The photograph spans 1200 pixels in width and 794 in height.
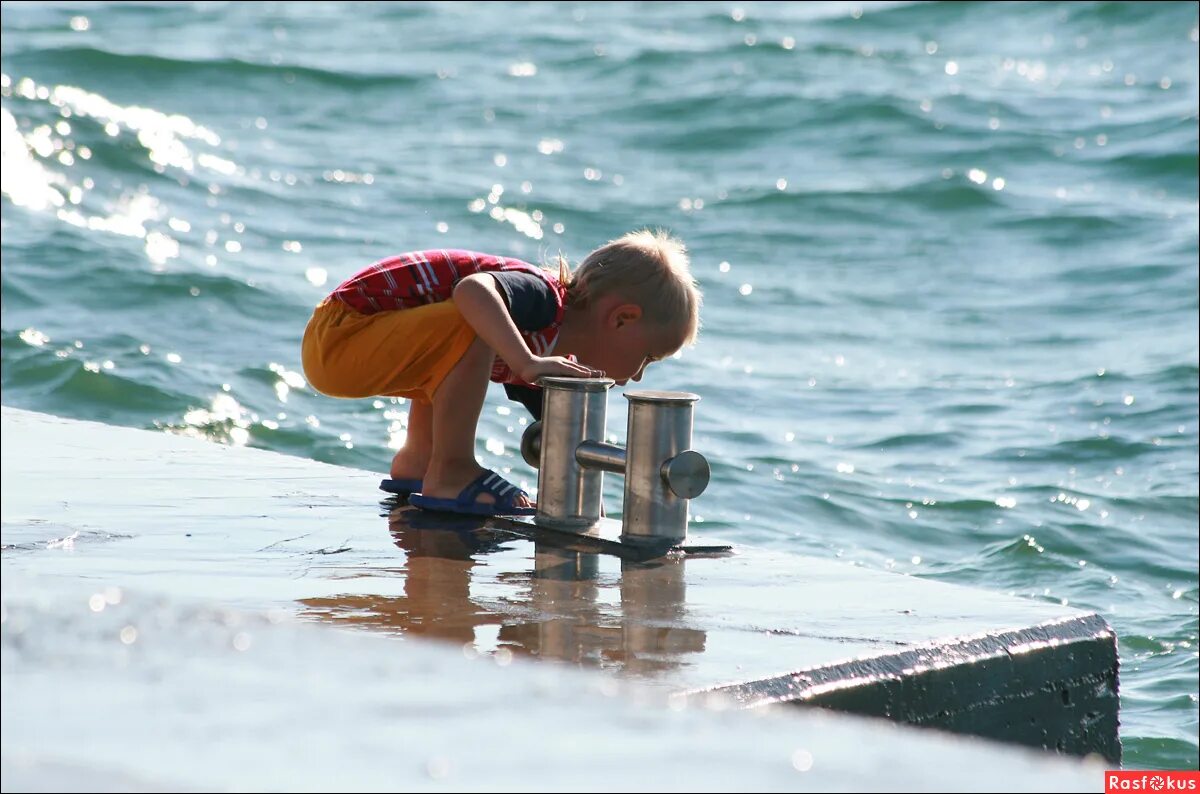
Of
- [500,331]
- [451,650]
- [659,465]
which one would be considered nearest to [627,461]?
[659,465]

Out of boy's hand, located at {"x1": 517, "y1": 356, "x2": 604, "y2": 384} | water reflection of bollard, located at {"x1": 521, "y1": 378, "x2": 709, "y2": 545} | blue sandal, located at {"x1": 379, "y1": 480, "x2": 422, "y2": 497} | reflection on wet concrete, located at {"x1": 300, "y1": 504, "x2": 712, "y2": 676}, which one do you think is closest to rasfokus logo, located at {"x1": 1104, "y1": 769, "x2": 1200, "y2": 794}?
reflection on wet concrete, located at {"x1": 300, "y1": 504, "x2": 712, "y2": 676}

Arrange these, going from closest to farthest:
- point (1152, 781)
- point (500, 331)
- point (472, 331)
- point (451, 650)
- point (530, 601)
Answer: point (451, 650)
point (530, 601)
point (1152, 781)
point (500, 331)
point (472, 331)

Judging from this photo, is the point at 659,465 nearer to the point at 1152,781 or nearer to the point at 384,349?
the point at 384,349

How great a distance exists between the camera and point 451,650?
132cm

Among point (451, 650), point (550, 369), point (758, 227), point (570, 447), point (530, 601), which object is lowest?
point (451, 650)

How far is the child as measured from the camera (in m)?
3.58

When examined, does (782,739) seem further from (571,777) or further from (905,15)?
(905,15)

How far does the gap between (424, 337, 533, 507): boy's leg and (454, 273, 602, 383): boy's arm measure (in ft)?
0.25

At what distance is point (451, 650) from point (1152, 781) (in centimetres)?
208

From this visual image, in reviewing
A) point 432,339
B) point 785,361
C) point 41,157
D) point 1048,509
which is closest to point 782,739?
point 432,339

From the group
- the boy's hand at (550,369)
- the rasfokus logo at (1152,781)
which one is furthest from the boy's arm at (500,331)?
the rasfokus logo at (1152,781)

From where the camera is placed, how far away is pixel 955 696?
269 centimetres

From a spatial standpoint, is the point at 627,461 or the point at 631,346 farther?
the point at 631,346

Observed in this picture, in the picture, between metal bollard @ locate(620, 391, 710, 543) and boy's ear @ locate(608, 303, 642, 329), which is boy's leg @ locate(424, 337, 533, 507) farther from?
metal bollard @ locate(620, 391, 710, 543)
